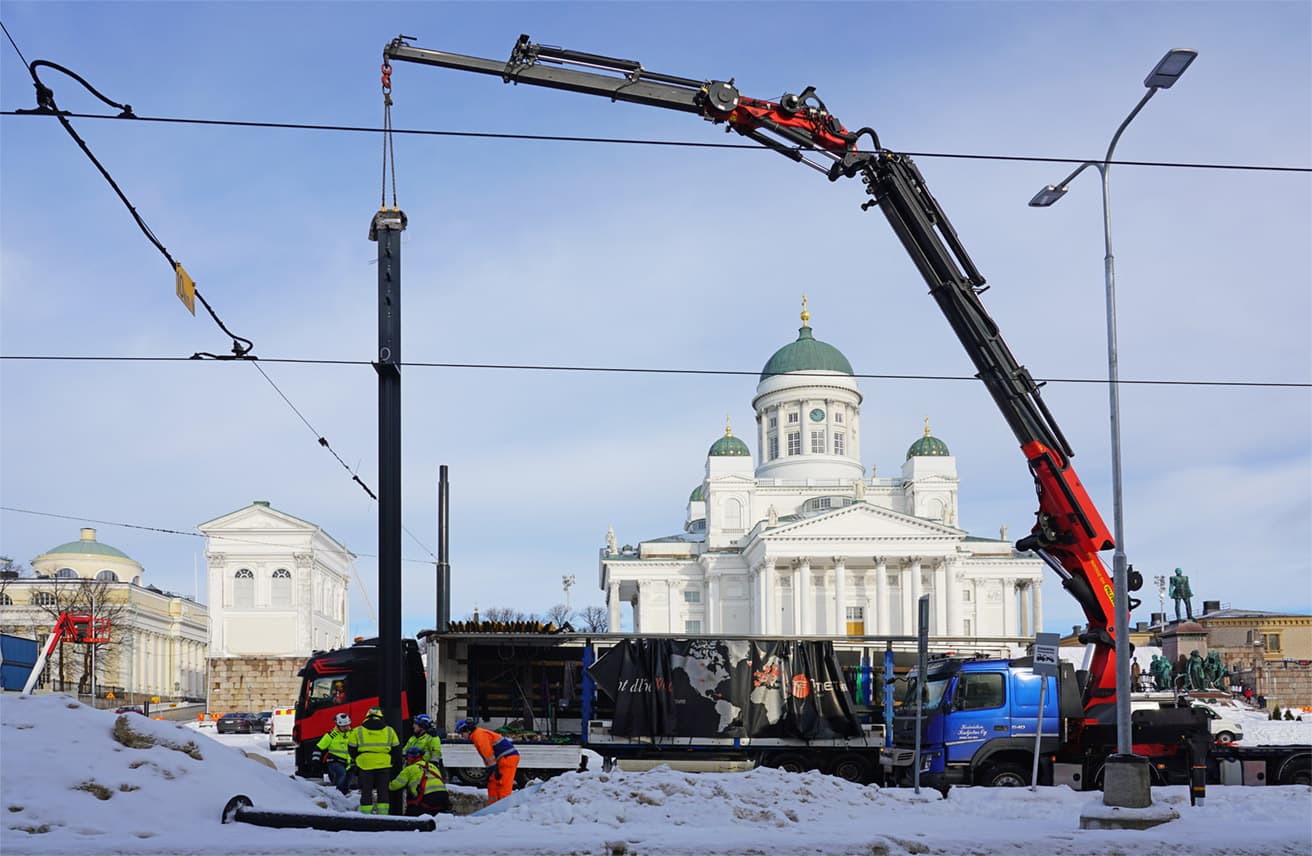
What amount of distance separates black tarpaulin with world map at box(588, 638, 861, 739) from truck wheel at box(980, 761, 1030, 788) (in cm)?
239

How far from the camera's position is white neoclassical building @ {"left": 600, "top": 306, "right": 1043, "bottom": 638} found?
95062mm

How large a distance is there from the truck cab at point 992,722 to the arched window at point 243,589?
87.7 m

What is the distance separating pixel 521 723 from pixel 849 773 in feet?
18.7

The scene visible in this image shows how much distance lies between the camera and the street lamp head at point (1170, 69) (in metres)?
16.9

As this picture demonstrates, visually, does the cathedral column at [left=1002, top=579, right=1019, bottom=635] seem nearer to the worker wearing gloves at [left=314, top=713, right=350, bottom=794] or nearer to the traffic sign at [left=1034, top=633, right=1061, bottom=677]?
the traffic sign at [left=1034, top=633, right=1061, bottom=677]

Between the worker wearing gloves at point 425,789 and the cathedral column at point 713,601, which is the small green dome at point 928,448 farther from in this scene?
the worker wearing gloves at point 425,789

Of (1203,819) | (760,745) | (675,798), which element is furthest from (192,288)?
(1203,819)

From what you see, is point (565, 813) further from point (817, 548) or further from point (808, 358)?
point (808, 358)

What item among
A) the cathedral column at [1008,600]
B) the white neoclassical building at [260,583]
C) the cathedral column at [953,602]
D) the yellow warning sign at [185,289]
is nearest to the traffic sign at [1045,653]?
the yellow warning sign at [185,289]

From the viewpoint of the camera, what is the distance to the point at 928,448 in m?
106

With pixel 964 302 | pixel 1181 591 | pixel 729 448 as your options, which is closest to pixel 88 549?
pixel 729 448

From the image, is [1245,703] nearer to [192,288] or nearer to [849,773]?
[849,773]

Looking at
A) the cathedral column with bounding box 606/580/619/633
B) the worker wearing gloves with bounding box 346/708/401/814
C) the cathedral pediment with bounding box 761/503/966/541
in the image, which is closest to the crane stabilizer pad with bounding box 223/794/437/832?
the worker wearing gloves with bounding box 346/708/401/814

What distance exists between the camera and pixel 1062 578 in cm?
2217
